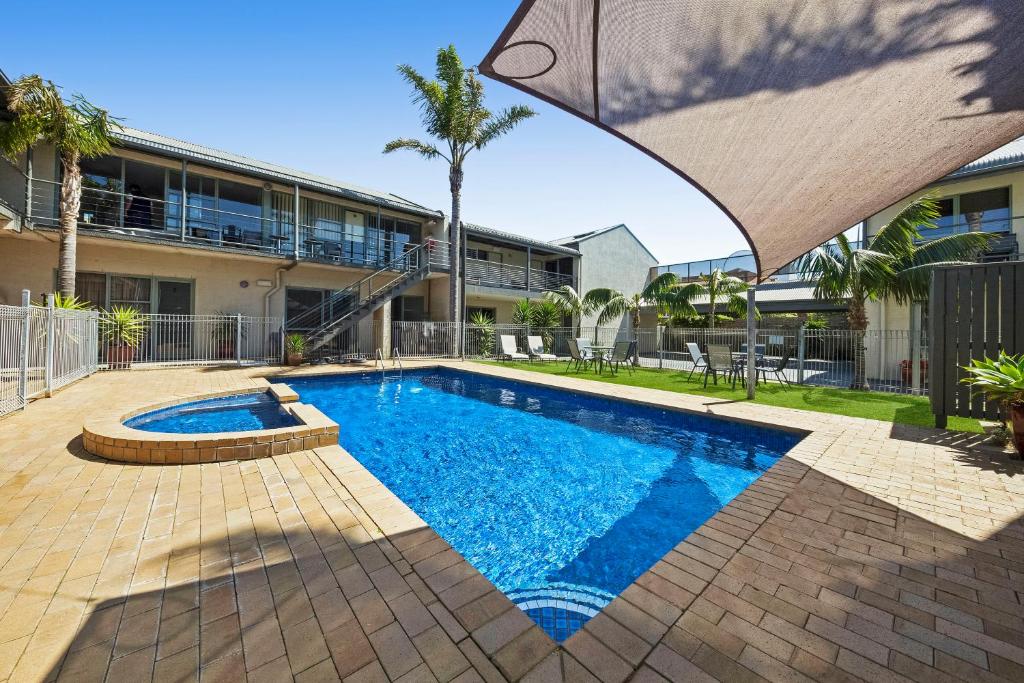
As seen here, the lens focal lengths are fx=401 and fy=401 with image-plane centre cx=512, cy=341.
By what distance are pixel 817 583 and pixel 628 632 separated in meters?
1.24

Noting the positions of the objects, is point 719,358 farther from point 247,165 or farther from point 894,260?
point 247,165

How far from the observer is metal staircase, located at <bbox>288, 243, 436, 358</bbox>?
13.5m

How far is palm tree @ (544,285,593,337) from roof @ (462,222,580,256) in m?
2.52

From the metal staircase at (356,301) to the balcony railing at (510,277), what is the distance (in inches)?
93.8

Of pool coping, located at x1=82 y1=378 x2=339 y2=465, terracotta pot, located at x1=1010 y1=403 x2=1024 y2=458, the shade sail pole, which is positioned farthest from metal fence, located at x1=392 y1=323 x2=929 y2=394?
pool coping, located at x1=82 y1=378 x2=339 y2=465

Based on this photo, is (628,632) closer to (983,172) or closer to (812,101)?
(812,101)

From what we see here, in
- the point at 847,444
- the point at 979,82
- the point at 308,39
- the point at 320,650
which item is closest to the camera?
the point at 320,650

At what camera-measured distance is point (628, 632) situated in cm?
186

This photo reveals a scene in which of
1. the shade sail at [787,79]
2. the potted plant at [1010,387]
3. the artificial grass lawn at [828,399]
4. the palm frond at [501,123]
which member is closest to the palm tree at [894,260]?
the artificial grass lawn at [828,399]

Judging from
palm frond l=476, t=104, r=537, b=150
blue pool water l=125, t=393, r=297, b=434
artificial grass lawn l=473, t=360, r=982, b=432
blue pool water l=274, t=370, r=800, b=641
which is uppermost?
palm frond l=476, t=104, r=537, b=150

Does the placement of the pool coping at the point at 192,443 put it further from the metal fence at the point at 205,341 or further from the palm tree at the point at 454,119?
the palm tree at the point at 454,119

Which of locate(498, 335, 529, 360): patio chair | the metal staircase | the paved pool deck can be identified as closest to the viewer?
the paved pool deck

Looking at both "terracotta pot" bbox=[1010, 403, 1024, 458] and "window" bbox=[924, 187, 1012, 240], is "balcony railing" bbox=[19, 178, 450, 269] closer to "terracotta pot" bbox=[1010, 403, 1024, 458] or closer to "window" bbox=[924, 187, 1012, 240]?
"terracotta pot" bbox=[1010, 403, 1024, 458]

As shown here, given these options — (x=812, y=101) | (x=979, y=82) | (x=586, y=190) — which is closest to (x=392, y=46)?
(x=586, y=190)
